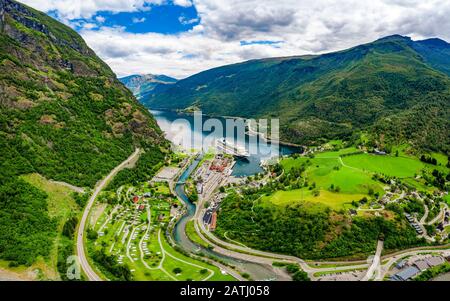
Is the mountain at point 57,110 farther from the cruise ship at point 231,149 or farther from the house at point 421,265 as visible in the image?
the house at point 421,265

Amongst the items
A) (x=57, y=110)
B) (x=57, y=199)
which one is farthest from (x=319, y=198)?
(x=57, y=110)

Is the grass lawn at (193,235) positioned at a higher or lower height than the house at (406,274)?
higher

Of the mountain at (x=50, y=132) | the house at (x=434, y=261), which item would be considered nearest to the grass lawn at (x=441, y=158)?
the house at (x=434, y=261)

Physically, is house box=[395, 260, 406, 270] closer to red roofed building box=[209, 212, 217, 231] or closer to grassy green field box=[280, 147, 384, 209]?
grassy green field box=[280, 147, 384, 209]

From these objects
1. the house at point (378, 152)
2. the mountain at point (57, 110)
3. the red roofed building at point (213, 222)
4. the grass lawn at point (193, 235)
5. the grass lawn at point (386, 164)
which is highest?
the mountain at point (57, 110)

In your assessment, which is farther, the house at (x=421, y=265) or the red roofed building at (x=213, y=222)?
the red roofed building at (x=213, y=222)

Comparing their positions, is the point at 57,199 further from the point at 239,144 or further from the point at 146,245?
the point at 239,144

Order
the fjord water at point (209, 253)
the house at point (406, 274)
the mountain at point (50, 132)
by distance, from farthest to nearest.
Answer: the mountain at point (50, 132), the fjord water at point (209, 253), the house at point (406, 274)
